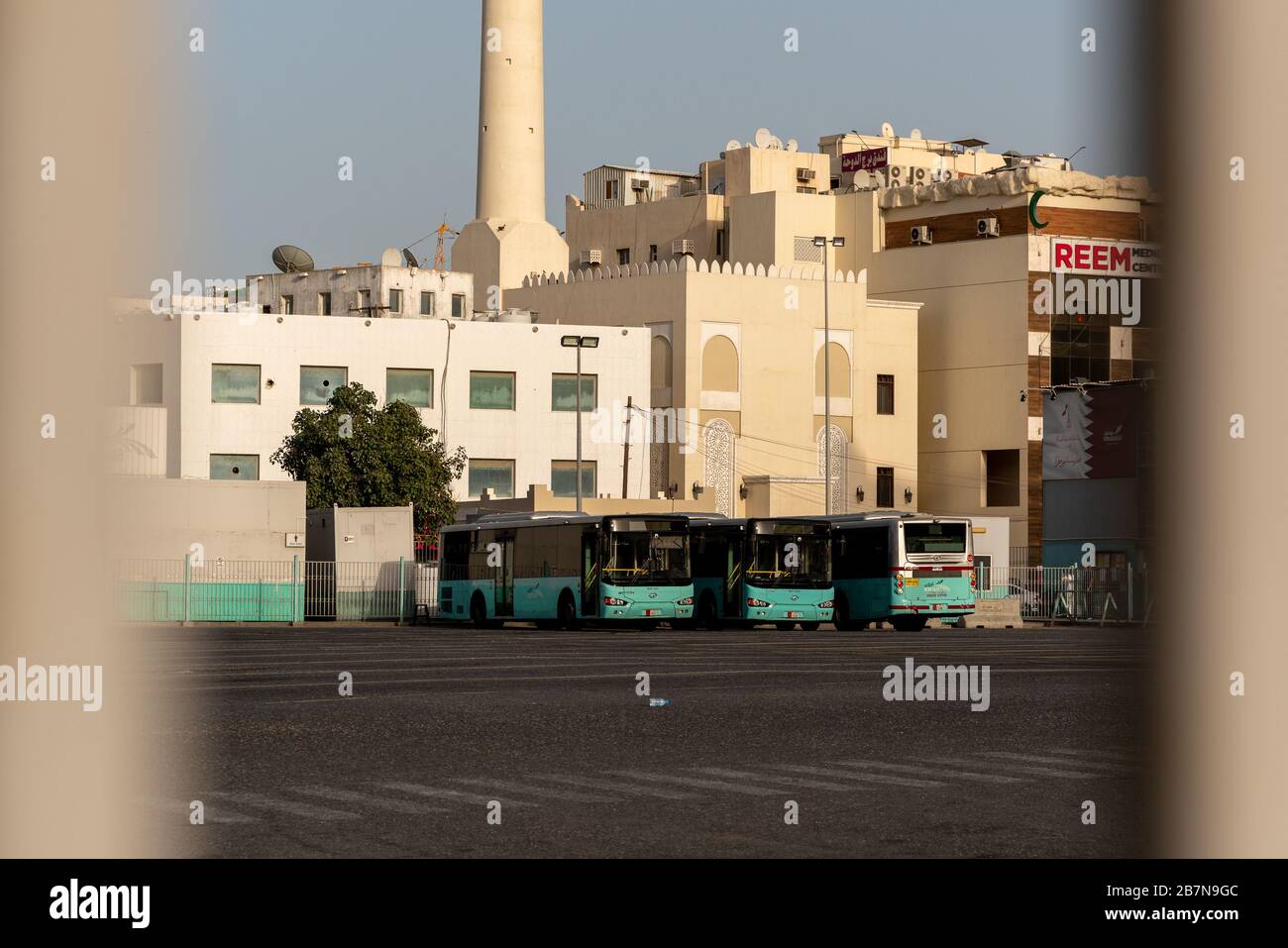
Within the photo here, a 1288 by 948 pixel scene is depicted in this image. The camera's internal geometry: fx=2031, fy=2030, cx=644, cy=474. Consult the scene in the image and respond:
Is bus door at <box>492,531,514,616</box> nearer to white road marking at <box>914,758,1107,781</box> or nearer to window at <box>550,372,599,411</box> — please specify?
window at <box>550,372,599,411</box>

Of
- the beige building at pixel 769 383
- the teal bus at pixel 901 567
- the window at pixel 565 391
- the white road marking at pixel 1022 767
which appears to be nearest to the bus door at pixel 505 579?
the teal bus at pixel 901 567

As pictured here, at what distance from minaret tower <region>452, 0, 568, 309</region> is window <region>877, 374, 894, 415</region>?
18916 mm

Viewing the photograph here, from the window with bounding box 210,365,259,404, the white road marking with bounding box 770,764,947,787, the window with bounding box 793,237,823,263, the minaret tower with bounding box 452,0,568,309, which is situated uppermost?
the minaret tower with bounding box 452,0,568,309

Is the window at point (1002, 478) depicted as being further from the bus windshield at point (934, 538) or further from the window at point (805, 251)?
the bus windshield at point (934, 538)

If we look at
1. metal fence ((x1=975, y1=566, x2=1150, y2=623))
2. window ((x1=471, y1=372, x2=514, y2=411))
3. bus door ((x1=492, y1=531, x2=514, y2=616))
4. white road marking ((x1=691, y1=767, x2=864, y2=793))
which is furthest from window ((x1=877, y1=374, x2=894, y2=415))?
white road marking ((x1=691, y1=767, x2=864, y2=793))

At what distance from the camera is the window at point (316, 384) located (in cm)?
7138

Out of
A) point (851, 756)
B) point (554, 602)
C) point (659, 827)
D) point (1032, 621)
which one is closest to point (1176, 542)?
point (659, 827)

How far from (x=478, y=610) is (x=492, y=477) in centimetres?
2367

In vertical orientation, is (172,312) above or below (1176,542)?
above

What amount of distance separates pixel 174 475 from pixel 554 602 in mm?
Result: 43411

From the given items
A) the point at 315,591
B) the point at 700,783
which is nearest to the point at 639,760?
the point at 700,783

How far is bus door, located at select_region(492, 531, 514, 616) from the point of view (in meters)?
47.9
